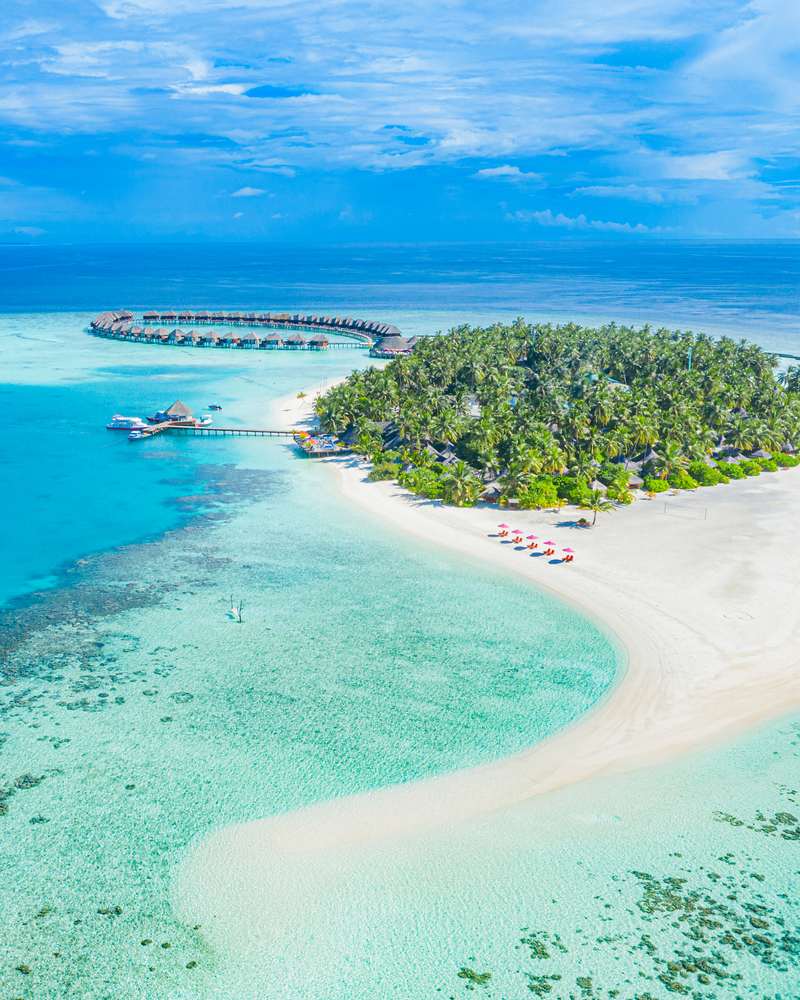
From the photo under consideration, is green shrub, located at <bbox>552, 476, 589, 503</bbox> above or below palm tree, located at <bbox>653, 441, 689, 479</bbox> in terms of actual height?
below

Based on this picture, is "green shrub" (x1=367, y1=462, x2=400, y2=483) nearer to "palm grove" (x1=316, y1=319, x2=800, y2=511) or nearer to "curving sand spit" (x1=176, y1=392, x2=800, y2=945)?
"palm grove" (x1=316, y1=319, x2=800, y2=511)

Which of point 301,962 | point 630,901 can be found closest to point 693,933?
point 630,901

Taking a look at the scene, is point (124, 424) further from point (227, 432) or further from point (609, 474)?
point (609, 474)

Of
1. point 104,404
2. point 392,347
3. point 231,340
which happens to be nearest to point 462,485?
point 104,404

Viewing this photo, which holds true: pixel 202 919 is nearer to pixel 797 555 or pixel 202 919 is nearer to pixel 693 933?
pixel 693 933

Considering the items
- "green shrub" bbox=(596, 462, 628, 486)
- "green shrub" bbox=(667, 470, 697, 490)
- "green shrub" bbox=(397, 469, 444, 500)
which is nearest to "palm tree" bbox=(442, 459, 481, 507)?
"green shrub" bbox=(397, 469, 444, 500)

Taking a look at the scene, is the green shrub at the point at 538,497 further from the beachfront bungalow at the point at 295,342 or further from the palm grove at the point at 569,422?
the beachfront bungalow at the point at 295,342

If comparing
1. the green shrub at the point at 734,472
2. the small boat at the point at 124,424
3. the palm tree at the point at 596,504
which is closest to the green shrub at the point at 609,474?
the palm tree at the point at 596,504
